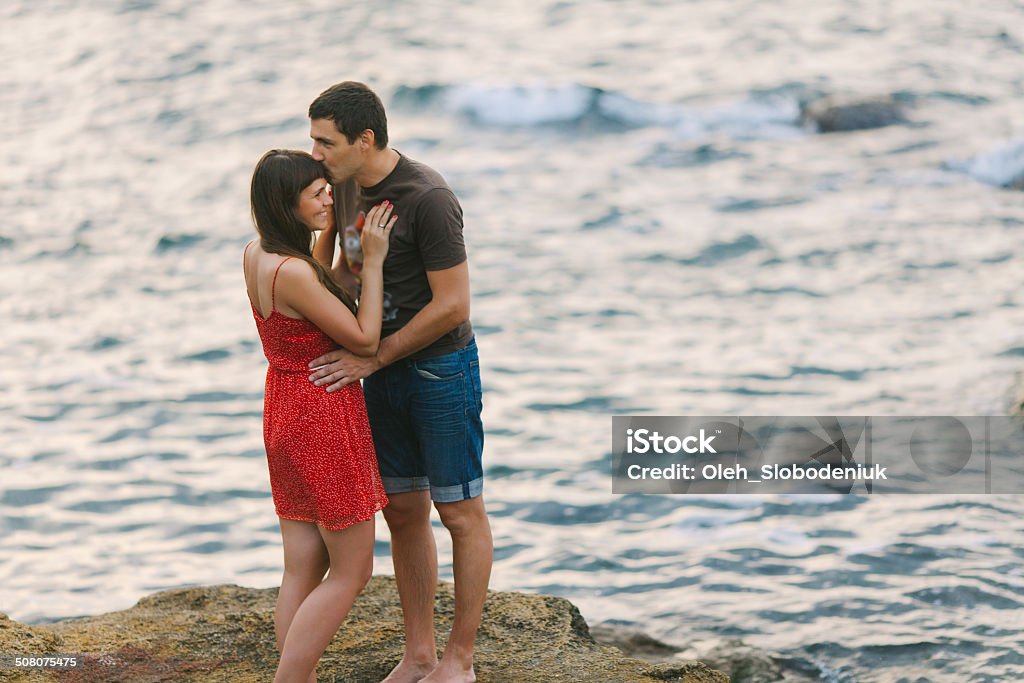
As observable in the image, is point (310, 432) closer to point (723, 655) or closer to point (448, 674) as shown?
point (448, 674)

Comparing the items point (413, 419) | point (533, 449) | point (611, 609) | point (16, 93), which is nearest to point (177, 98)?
point (16, 93)

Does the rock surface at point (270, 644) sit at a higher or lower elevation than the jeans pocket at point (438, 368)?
lower

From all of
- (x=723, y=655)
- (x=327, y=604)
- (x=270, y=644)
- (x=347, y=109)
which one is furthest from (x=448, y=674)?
(x=723, y=655)

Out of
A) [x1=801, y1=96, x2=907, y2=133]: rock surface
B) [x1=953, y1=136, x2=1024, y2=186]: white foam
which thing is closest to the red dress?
[x1=953, y1=136, x2=1024, y2=186]: white foam

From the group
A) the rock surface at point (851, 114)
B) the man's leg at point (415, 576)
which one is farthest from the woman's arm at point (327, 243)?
the rock surface at point (851, 114)

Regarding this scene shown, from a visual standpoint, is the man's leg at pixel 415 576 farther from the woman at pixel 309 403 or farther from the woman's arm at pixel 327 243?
the woman's arm at pixel 327 243

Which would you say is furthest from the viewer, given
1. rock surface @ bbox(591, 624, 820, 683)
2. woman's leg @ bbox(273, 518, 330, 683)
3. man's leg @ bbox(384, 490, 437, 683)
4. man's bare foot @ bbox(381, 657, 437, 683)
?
rock surface @ bbox(591, 624, 820, 683)

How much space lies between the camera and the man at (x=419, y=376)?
4199 millimetres

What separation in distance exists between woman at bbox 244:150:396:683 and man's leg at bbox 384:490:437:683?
0.26m

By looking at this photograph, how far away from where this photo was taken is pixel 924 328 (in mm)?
11102

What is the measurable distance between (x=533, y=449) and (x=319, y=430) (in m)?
5.20

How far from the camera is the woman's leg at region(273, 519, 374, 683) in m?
4.23

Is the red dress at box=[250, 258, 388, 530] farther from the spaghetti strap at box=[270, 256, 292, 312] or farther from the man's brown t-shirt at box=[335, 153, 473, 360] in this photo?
the man's brown t-shirt at box=[335, 153, 473, 360]

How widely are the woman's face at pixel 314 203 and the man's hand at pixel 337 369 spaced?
0.42m
